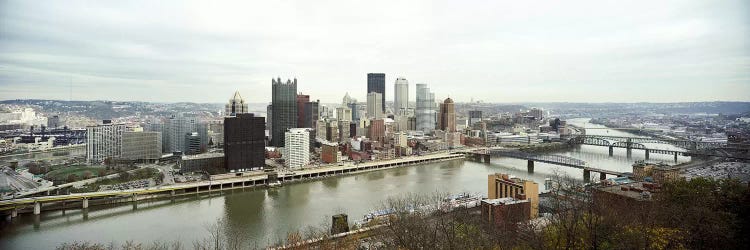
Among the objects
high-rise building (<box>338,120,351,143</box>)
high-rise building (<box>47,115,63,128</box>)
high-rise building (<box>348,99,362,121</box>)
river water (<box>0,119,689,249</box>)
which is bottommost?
river water (<box>0,119,689,249</box>)

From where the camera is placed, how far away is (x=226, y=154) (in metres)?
14.4

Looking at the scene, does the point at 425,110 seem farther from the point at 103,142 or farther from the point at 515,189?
the point at 515,189

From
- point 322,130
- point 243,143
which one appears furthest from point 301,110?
point 243,143

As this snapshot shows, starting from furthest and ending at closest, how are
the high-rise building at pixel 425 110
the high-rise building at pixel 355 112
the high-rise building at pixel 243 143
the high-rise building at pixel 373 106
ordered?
the high-rise building at pixel 373 106 → the high-rise building at pixel 355 112 → the high-rise building at pixel 425 110 → the high-rise building at pixel 243 143

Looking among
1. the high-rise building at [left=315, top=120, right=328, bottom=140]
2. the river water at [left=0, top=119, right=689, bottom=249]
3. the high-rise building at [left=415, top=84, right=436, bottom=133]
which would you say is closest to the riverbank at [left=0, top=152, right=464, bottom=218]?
the river water at [left=0, top=119, right=689, bottom=249]

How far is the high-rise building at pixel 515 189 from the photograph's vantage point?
7.38 metres

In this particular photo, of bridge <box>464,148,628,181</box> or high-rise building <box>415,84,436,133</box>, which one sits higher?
high-rise building <box>415,84,436,133</box>

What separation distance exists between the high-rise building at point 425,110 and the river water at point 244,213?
A: 19.4 meters

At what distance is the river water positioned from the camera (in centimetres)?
753

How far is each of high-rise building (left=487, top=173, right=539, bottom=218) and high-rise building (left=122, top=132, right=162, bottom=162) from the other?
14.3 m

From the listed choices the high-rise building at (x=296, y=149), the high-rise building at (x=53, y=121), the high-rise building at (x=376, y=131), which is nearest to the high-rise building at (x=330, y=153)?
the high-rise building at (x=296, y=149)

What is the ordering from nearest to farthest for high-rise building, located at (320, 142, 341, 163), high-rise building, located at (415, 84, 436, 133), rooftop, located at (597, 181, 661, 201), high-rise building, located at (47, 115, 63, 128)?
rooftop, located at (597, 181, 661, 201), high-rise building, located at (320, 142, 341, 163), high-rise building, located at (47, 115, 63, 128), high-rise building, located at (415, 84, 436, 133)

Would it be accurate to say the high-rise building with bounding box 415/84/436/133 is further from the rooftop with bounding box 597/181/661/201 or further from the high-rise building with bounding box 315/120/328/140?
the rooftop with bounding box 597/181/661/201

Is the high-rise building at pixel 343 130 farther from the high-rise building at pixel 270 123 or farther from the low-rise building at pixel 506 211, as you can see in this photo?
the low-rise building at pixel 506 211
